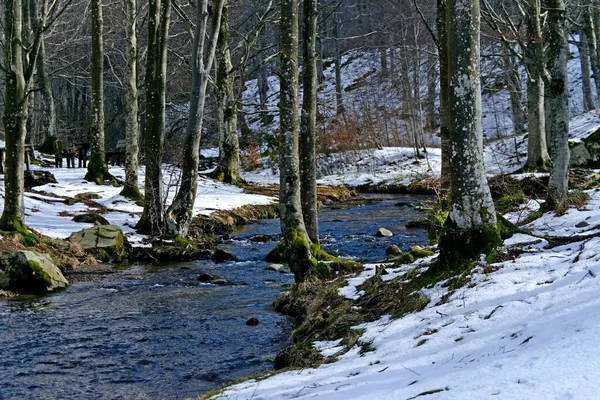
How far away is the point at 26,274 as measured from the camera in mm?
9461

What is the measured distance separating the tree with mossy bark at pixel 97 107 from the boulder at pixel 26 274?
30.2 feet

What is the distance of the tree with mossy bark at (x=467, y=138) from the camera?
6.38 m

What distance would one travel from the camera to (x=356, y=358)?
16.9 feet

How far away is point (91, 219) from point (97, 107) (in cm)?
672

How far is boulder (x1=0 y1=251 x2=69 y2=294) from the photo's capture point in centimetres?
936

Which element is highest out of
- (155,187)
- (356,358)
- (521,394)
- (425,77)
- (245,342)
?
(425,77)

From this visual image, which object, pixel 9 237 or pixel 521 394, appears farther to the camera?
pixel 9 237

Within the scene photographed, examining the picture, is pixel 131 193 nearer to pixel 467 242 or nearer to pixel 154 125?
pixel 154 125

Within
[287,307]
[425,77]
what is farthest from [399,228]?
[425,77]

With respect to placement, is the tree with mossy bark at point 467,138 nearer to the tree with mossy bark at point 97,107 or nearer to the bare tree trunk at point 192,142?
the bare tree trunk at point 192,142

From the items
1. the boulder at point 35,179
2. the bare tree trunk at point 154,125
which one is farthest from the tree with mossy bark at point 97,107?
the bare tree trunk at point 154,125

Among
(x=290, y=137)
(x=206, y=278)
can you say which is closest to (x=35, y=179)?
(x=206, y=278)

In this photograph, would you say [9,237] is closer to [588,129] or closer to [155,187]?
[155,187]

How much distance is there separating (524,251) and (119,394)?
14.8ft
